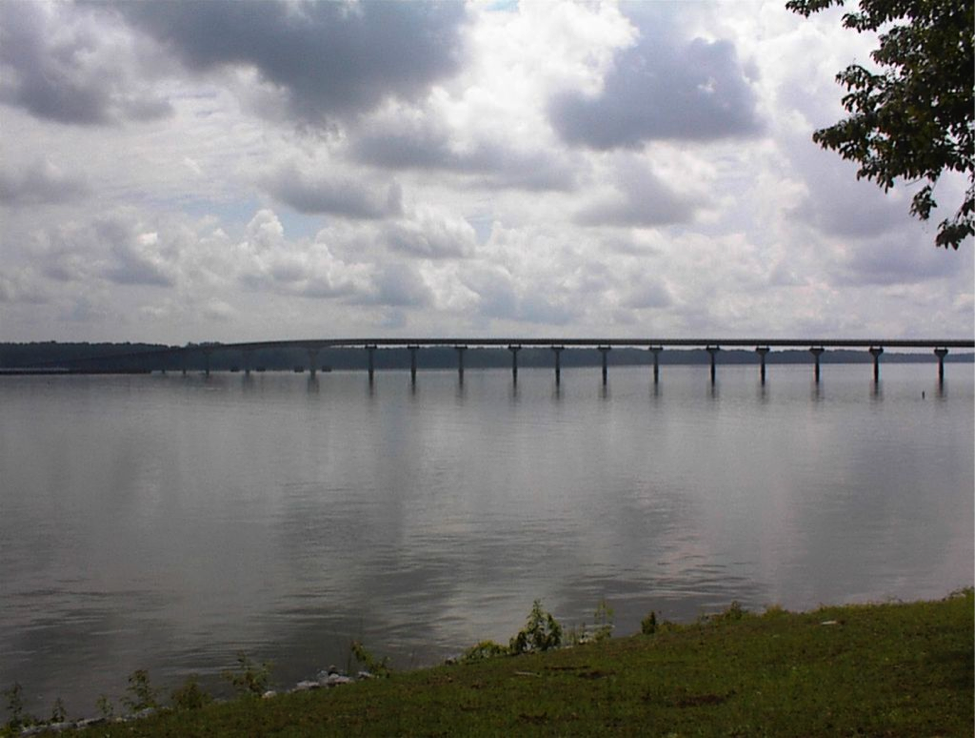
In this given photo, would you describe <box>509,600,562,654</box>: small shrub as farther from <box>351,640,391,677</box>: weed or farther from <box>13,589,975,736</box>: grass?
<box>351,640,391,677</box>: weed

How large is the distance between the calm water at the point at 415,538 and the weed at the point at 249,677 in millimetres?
532

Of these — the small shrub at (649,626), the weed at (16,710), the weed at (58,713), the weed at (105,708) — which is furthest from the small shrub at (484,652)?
the weed at (16,710)

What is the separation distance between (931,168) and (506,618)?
15.8 m

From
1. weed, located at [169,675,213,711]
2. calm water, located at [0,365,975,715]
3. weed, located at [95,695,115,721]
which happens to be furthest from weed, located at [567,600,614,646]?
weed, located at [95,695,115,721]

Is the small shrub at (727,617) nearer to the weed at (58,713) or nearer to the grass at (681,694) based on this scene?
the grass at (681,694)

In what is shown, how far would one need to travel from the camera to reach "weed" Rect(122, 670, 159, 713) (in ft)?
63.7

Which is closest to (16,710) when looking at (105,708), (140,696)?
(105,708)

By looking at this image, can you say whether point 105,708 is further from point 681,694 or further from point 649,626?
point 649,626

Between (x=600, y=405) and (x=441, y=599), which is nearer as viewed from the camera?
(x=441, y=599)

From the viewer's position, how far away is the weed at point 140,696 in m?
19.4

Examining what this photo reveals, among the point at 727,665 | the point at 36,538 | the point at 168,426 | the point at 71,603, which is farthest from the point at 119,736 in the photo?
the point at 168,426

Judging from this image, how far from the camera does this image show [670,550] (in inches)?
1452

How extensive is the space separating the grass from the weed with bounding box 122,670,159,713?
2.18m

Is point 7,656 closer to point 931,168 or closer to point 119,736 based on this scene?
point 119,736
